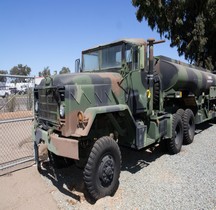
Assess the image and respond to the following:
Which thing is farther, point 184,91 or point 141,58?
point 184,91

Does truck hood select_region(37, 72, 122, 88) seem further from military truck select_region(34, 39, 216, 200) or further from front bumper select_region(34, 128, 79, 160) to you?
front bumper select_region(34, 128, 79, 160)

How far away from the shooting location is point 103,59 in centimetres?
525

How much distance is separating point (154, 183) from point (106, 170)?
1.10 m

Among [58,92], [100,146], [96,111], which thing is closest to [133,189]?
[100,146]

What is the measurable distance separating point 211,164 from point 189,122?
2.22 meters

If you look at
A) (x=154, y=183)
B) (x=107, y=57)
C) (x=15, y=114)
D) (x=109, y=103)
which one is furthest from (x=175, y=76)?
(x=15, y=114)

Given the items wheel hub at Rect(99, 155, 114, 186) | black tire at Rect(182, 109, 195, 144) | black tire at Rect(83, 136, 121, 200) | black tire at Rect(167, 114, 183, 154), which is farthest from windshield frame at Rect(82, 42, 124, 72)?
black tire at Rect(182, 109, 195, 144)

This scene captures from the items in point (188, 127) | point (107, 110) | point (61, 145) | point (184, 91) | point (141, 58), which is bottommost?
point (188, 127)

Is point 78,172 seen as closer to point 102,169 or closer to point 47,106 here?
point 102,169

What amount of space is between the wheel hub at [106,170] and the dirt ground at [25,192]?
2.80 ft

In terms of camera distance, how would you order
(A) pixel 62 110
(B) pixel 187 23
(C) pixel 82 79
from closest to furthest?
(A) pixel 62 110
(C) pixel 82 79
(B) pixel 187 23

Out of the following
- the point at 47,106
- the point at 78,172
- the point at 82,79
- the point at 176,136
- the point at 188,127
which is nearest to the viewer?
the point at 82,79

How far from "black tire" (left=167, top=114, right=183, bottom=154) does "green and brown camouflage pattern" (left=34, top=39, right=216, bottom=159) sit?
0.26m

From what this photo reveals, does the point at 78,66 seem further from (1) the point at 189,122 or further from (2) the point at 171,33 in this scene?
(2) the point at 171,33
